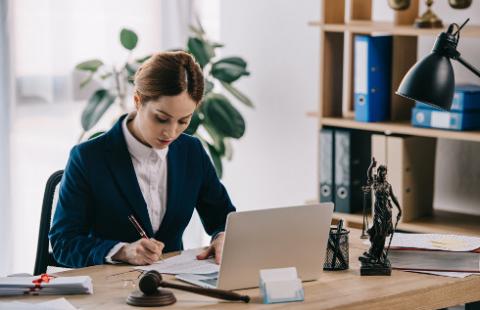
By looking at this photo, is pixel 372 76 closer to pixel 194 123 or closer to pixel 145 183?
pixel 194 123

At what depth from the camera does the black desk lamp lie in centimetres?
246

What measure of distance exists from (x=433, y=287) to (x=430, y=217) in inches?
66.4

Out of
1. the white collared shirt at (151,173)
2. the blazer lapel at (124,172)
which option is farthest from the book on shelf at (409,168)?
the blazer lapel at (124,172)

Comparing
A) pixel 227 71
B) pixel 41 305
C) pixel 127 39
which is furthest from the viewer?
pixel 227 71

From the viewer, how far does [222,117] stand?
4.41 metres

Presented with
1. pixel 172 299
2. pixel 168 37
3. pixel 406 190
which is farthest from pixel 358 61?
pixel 172 299

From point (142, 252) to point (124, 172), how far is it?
0.30 metres

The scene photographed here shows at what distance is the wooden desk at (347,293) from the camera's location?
7.23ft

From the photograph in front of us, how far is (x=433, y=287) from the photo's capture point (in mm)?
2363

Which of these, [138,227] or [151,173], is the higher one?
[151,173]

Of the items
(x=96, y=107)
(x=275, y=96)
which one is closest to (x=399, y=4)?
(x=275, y=96)

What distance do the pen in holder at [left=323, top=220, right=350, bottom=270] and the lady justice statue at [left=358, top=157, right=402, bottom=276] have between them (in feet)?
0.15

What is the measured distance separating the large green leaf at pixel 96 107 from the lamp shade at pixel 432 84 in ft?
6.59

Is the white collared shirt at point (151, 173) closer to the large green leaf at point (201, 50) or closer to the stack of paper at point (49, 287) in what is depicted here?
the stack of paper at point (49, 287)
